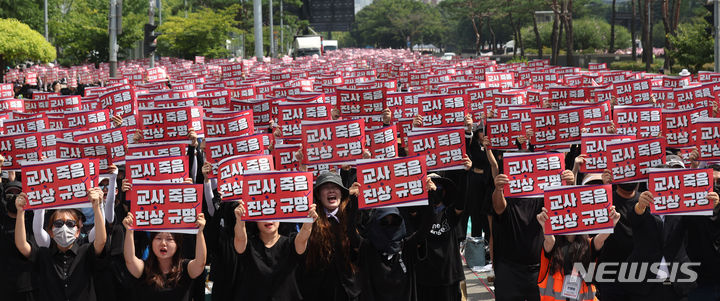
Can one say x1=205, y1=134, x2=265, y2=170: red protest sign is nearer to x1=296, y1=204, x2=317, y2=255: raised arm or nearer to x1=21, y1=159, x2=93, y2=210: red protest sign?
x1=21, y1=159, x2=93, y2=210: red protest sign

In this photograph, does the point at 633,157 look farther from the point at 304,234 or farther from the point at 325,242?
the point at 304,234

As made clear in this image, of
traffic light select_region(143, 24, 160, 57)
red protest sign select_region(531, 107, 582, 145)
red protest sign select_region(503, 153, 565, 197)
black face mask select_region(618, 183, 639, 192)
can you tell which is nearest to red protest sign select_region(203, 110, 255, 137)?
red protest sign select_region(531, 107, 582, 145)

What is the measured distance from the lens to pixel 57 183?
6934mm

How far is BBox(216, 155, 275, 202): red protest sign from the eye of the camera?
7223 millimetres

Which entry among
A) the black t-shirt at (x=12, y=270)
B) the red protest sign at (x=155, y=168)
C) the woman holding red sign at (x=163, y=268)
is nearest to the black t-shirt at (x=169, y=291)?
the woman holding red sign at (x=163, y=268)

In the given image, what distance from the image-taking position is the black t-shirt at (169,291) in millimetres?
6441

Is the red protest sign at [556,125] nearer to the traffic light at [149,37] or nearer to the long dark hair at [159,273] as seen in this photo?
the long dark hair at [159,273]

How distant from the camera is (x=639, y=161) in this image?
7762 millimetres

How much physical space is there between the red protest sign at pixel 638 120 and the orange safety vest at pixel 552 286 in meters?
4.33

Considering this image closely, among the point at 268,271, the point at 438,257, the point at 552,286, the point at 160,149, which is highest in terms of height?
the point at 160,149

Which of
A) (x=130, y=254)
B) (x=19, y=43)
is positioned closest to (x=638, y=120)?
(x=130, y=254)

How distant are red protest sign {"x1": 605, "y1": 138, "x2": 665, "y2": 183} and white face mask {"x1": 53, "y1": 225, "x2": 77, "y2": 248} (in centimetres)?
410

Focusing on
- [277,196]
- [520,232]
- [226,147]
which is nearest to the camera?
[277,196]

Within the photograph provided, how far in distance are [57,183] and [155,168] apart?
0.96 m
